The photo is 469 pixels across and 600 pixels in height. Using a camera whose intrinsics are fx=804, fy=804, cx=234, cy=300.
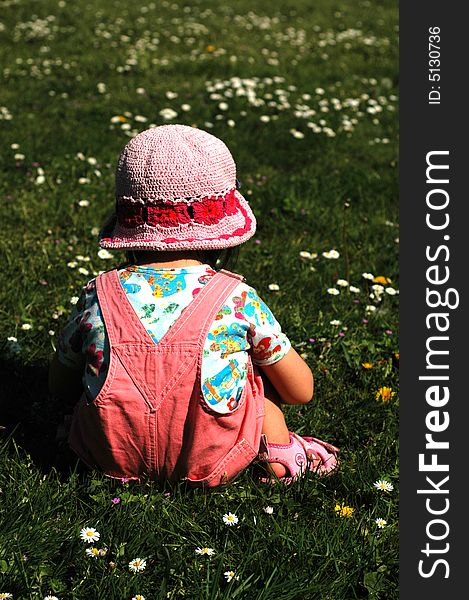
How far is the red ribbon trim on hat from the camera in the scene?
2.69 meters

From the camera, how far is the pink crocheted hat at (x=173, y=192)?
266cm

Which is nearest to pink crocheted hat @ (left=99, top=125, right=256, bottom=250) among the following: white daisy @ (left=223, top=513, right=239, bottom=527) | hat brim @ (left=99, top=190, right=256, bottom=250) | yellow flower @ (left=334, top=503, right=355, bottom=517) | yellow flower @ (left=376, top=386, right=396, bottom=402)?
hat brim @ (left=99, top=190, right=256, bottom=250)

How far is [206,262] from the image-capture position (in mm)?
2896

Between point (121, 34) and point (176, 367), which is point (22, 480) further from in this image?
point (121, 34)

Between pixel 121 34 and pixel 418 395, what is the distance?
844cm

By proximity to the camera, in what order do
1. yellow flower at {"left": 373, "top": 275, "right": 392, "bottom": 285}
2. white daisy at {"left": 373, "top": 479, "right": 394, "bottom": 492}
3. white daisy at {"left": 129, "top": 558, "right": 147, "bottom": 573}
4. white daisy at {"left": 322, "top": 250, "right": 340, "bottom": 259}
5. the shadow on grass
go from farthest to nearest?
white daisy at {"left": 322, "top": 250, "right": 340, "bottom": 259} < yellow flower at {"left": 373, "top": 275, "right": 392, "bottom": 285} < the shadow on grass < white daisy at {"left": 373, "top": 479, "right": 394, "bottom": 492} < white daisy at {"left": 129, "top": 558, "right": 147, "bottom": 573}

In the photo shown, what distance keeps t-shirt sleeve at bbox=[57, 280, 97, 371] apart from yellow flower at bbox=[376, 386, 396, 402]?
1427 millimetres

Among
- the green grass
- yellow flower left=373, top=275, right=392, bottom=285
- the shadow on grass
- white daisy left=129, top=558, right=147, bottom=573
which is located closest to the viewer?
white daisy left=129, top=558, right=147, bottom=573

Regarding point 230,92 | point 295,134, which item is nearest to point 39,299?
point 295,134

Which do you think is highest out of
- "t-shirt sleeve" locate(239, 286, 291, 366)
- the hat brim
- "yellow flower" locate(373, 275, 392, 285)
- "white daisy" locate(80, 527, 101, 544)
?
the hat brim

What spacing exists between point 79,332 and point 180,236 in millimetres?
504

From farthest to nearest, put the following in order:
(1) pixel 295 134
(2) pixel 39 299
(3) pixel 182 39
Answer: (3) pixel 182 39 < (1) pixel 295 134 < (2) pixel 39 299

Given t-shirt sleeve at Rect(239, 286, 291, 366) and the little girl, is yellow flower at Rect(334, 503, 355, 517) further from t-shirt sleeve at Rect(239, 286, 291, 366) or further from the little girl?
t-shirt sleeve at Rect(239, 286, 291, 366)

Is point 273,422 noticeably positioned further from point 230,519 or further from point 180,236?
point 180,236
